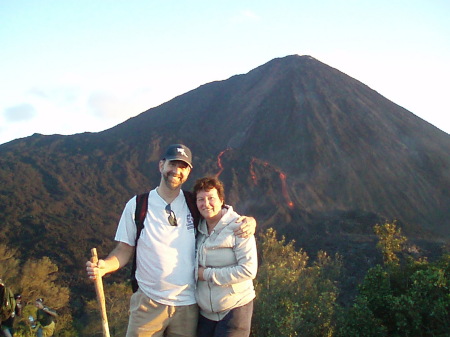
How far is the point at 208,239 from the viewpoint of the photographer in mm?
3801

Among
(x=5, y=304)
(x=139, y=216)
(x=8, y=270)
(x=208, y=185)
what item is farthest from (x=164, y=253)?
(x=8, y=270)

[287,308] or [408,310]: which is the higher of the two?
[287,308]

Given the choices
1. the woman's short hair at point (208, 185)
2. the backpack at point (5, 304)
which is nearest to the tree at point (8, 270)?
the backpack at point (5, 304)

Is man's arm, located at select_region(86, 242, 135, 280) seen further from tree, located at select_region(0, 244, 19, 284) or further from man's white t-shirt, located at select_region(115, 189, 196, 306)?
tree, located at select_region(0, 244, 19, 284)

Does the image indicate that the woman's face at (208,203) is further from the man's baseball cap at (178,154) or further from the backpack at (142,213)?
the man's baseball cap at (178,154)

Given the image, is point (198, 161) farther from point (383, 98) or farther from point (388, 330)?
point (388, 330)

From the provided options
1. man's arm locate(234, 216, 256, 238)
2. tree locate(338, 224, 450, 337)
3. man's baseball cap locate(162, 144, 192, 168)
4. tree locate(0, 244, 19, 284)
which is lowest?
tree locate(0, 244, 19, 284)

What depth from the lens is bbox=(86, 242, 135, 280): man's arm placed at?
3.72m

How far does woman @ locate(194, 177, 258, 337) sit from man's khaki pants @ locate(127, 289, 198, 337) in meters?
0.09

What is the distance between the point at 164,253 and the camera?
383 cm

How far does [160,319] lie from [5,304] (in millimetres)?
2995

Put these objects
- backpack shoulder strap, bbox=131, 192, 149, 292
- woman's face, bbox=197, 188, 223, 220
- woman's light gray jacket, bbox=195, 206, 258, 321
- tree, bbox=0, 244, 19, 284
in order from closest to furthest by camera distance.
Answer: woman's light gray jacket, bbox=195, 206, 258, 321, woman's face, bbox=197, 188, 223, 220, backpack shoulder strap, bbox=131, 192, 149, 292, tree, bbox=0, 244, 19, 284

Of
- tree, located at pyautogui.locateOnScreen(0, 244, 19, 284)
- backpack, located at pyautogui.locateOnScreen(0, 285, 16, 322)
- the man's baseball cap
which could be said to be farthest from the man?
tree, located at pyautogui.locateOnScreen(0, 244, 19, 284)

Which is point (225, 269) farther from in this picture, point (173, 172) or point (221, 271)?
point (173, 172)
